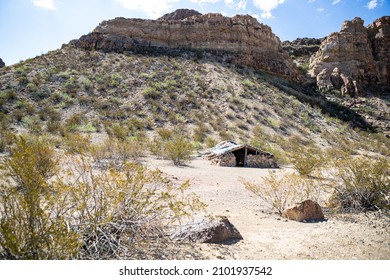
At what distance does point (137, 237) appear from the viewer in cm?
352

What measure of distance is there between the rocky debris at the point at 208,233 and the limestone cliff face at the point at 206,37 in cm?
3016

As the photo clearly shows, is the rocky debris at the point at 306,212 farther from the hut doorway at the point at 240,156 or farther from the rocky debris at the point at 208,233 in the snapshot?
the hut doorway at the point at 240,156

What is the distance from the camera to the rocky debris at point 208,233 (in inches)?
152

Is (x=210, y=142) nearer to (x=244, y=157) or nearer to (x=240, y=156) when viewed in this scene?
(x=240, y=156)

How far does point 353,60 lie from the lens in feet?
117

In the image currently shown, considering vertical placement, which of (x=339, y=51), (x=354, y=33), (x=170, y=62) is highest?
(x=354, y=33)

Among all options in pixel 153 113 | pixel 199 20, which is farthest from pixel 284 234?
pixel 199 20

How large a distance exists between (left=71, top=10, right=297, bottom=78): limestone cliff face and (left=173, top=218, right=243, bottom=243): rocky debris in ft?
99.0

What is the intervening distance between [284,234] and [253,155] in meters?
11.2

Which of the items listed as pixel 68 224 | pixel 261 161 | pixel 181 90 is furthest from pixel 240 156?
pixel 68 224

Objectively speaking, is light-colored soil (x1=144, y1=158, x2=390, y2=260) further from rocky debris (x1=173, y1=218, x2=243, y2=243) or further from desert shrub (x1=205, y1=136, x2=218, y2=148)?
desert shrub (x1=205, y1=136, x2=218, y2=148)

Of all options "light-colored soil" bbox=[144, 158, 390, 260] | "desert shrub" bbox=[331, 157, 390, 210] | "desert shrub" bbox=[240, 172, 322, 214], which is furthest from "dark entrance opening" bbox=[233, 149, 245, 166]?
"desert shrub" bbox=[331, 157, 390, 210]

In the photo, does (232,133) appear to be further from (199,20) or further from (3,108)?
(199,20)

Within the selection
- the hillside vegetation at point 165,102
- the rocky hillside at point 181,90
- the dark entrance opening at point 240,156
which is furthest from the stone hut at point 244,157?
the rocky hillside at point 181,90
